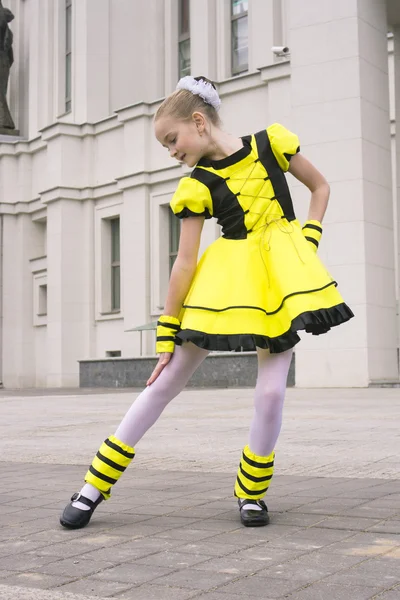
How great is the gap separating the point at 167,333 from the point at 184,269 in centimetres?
27

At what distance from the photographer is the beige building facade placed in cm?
1936

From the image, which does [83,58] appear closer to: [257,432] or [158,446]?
[158,446]

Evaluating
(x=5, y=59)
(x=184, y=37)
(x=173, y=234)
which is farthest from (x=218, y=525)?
(x=5, y=59)

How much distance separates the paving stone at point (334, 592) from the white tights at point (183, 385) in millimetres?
1228

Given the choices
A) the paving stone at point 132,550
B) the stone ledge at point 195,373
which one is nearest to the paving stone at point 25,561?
the paving stone at point 132,550

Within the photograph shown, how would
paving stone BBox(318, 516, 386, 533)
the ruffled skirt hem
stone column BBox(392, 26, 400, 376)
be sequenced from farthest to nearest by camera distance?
1. stone column BBox(392, 26, 400, 376)
2. the ruffled skirt hem
3. paving stone BBox(318, 516, 386, 533)

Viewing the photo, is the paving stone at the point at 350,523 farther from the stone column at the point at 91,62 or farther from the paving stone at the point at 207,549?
the stone column at the point at 91,62

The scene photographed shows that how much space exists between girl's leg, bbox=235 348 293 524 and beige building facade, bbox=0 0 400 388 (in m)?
15.1

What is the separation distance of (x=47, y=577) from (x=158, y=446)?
411 centimetres

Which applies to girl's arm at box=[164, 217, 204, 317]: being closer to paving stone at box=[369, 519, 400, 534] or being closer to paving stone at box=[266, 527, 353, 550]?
paving stone at box=[266, 527, 353, 550]

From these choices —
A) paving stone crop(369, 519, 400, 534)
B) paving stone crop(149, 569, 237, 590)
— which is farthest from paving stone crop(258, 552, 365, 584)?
paving stone crop(369, 519, 400, 534)

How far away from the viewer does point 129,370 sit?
79.4 feet

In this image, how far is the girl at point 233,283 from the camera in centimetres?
383

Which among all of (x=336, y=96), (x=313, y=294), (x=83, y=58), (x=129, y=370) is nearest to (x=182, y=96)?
(x=313, y=294)
